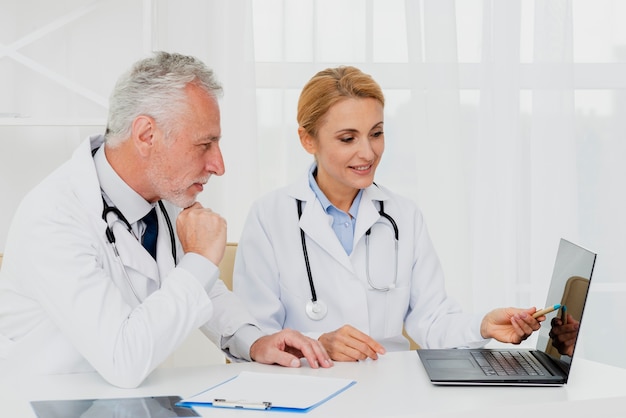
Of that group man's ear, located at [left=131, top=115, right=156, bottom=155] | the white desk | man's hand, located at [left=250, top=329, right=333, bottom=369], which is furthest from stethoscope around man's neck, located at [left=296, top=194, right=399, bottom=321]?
man's ear, located at [left=131, top=115, right=156, bottom=155]

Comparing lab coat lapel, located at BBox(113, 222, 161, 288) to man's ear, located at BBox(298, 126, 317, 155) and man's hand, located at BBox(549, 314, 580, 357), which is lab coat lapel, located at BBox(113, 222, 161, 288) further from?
man's hand, located at BBox(549, 314, 580, 357)

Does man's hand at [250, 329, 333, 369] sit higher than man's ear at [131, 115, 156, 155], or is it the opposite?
man's ear at [131, 115, 156, 155]

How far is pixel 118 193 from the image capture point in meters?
1.68

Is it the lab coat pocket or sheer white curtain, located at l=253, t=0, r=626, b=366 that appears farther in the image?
sheer white curtain, located at l=253, t=0, r=626, b=366

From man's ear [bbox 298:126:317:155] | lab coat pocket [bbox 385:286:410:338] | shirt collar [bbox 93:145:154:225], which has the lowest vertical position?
lab coat pocket [bbox 385:286:410:338]

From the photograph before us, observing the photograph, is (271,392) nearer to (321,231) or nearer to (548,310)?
(548,310)

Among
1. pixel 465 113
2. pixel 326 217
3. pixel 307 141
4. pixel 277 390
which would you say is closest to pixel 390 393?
pixel 277 390

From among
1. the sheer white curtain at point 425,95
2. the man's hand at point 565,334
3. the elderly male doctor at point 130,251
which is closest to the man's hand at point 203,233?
the elderly male doctor at point 130,251

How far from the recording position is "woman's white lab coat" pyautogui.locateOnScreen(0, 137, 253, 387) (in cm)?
142

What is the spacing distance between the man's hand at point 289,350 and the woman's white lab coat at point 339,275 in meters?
0.31

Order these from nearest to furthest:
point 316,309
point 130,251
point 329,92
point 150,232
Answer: point 130,251, point 150,232, point 316,309, point 329,92

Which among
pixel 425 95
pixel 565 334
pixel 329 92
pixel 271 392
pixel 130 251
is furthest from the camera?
pixel 425 95

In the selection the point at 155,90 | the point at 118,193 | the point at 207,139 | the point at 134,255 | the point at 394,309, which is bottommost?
the point at 394,309

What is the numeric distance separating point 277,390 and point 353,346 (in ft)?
1.00
